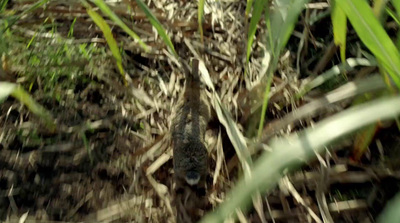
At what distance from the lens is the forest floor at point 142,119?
3.37 feet

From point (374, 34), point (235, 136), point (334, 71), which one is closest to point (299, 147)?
point (374, 34)

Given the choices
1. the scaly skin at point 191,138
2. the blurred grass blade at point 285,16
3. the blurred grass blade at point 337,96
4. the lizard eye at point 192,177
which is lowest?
the lizard eye at point 192,177

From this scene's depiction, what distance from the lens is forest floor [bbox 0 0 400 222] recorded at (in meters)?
1.03

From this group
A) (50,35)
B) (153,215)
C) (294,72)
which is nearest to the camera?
(153,215)

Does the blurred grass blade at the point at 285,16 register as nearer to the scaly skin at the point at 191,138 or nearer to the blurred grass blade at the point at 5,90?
the scaly skin at the point at 191,138

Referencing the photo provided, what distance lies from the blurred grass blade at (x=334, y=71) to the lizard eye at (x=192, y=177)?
1.20ft

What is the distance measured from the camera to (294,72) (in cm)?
128

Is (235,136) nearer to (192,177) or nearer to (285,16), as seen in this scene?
(192,177)

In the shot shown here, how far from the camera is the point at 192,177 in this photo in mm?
986

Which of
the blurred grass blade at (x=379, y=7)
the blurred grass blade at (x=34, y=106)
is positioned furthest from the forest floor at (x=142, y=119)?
the blurred grass blade at (x=379, y=7)

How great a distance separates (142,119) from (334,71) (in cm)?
52

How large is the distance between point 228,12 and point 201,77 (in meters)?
0.33

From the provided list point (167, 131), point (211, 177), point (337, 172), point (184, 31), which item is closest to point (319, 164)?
point (337, 172)

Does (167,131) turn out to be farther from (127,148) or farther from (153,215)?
(153,215)
